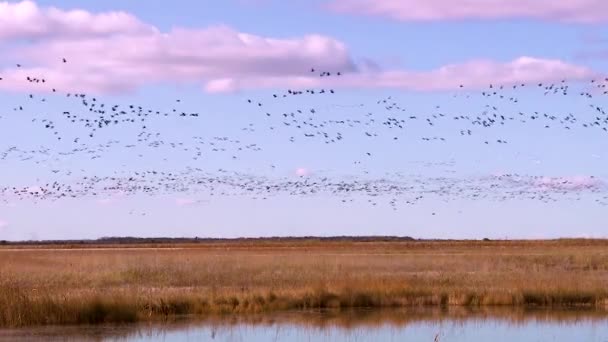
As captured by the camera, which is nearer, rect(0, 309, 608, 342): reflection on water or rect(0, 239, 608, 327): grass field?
rect(0, 309, 608, 342): reflection on water

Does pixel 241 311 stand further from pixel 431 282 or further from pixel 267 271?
pixel 267 271

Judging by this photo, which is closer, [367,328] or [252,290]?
[367,328]

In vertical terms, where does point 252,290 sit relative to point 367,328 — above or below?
above

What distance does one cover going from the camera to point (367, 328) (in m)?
29.7

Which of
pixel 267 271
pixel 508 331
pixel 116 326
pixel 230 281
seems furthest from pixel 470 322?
pixel 267 271

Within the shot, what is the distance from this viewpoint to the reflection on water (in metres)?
27.6

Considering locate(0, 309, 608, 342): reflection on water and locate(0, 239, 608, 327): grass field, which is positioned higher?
locate(0, 239, 608, 327): grass field

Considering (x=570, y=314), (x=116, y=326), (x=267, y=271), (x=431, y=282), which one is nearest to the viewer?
(x=116, y=326)

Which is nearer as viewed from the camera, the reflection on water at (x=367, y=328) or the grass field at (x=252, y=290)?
the reflection on water at (x=367, y=328)

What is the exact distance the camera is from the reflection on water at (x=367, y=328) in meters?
27.6

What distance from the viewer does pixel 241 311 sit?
33812 mm

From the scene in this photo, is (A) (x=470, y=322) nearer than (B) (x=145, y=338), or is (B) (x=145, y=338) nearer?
(B) (x=145, y=338)

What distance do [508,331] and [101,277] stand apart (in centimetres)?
1776

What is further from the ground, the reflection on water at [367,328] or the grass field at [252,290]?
the grass field at [252,290]
